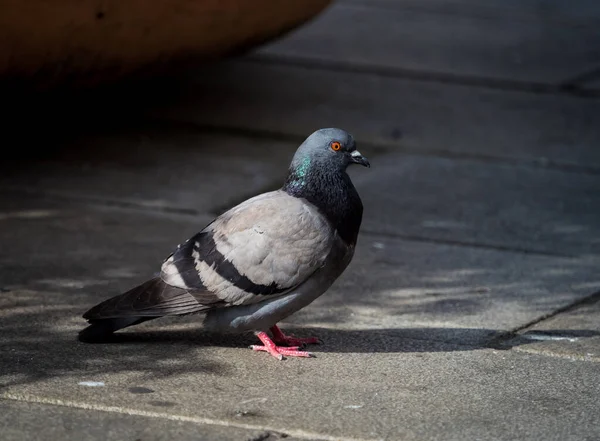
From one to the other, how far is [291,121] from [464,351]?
449cm

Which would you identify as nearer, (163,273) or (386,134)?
(163,273)

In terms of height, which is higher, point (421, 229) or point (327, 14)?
point (327, 14)

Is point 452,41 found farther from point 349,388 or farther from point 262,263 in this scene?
point 349,388

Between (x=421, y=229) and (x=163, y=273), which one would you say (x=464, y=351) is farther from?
(x=421, y=229)

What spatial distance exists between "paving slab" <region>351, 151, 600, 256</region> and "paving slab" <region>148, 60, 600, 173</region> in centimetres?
43

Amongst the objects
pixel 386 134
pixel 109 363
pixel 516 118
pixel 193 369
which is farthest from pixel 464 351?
pixel 516 118

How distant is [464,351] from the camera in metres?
4.97

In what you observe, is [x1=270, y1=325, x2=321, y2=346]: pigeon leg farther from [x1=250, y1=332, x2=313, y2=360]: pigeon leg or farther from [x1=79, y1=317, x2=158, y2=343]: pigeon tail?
[x1=79, y1=317, x2=158, y2=343]: pigeon tail

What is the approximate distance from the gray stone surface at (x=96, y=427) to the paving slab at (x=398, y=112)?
4.95 m

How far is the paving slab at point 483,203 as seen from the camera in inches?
268

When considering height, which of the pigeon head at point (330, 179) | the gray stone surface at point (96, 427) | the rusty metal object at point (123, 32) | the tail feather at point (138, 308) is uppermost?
the rusty metal object at point (123, 32)

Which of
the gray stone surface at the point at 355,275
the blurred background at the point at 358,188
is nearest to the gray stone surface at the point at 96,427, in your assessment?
the blurred background at the point at 358,188

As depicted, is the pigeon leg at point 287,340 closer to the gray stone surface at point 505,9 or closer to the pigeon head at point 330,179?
the pigeon head at point 330,179

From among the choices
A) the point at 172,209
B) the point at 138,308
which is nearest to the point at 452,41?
the point at 172,209
